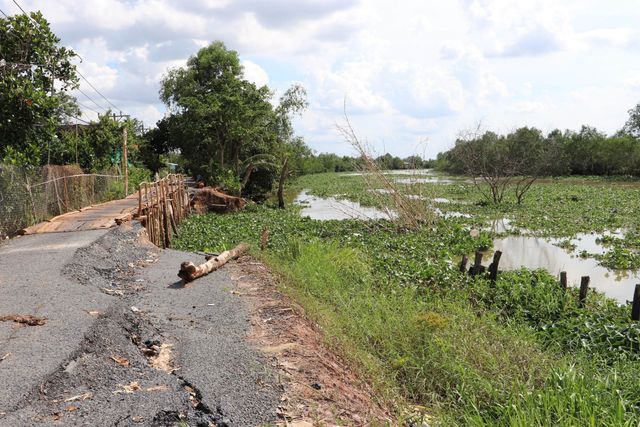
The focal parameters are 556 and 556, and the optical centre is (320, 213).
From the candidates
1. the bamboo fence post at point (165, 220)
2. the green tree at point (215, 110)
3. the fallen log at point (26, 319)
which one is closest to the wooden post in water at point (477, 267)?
the fallen log at point (26, 319)

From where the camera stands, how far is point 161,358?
5.71 meters

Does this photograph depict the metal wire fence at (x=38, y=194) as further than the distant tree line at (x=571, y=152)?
No

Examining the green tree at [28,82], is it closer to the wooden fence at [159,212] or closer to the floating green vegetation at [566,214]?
the wooden fence at [159,212]

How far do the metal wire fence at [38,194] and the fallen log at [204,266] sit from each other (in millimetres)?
4725

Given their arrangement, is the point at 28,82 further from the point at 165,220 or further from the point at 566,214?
the point at 566,214

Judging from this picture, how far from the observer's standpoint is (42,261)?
9.39m

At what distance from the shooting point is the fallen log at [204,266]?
927cm

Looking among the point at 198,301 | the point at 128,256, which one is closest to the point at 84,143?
the point at 128,256

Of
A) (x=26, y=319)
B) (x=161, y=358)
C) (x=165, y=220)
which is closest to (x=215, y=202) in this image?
(x=165, y=220)

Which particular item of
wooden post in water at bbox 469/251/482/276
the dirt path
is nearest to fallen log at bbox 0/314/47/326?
the dirt path

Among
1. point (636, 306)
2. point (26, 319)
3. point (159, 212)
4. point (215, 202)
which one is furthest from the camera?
point (215, 202)

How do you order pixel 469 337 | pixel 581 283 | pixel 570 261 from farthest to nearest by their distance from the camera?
1. pixel 570 261
2. pixel 581 283
3. pixel 469 337

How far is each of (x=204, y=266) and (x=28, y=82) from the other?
6.57m

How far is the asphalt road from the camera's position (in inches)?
172
